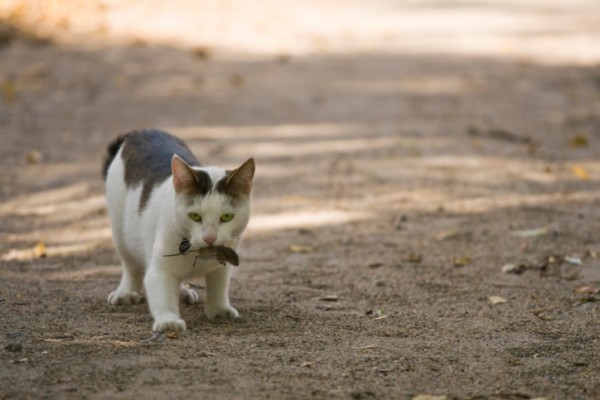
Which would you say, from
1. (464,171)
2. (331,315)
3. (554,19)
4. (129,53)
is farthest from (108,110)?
(554,19)

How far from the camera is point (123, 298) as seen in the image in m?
4.85

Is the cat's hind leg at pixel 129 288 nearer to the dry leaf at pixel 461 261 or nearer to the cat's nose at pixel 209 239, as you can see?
the cat's nose at pixel 209 239

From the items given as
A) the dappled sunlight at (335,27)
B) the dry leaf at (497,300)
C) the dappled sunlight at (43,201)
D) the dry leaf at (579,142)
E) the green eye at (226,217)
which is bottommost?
the dry leaf at (497,300)

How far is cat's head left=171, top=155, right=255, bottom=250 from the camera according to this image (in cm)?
411

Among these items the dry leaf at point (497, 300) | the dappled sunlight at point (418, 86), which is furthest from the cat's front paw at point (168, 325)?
the dappled sunlight at point (418, 86)

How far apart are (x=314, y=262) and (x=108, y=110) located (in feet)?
16.9

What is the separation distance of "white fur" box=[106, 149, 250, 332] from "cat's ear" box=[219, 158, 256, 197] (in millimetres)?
48

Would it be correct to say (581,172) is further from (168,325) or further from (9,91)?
(9,91)

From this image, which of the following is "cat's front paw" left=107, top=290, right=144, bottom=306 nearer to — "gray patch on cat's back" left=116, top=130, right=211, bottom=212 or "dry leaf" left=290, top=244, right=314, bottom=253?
"gray patch on cat's back" left=116, top=130, right=211, bottom=212

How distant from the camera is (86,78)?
11.5m

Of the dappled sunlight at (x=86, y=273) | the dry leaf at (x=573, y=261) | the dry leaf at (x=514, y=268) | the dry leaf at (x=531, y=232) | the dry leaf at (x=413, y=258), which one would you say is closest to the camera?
the dappled sunlight at (x=86, y=273)

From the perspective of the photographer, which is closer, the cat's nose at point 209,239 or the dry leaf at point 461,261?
the cat's nose at point 209,239

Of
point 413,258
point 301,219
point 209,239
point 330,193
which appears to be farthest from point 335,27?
point 209,239

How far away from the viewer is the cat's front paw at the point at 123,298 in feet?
15.9
